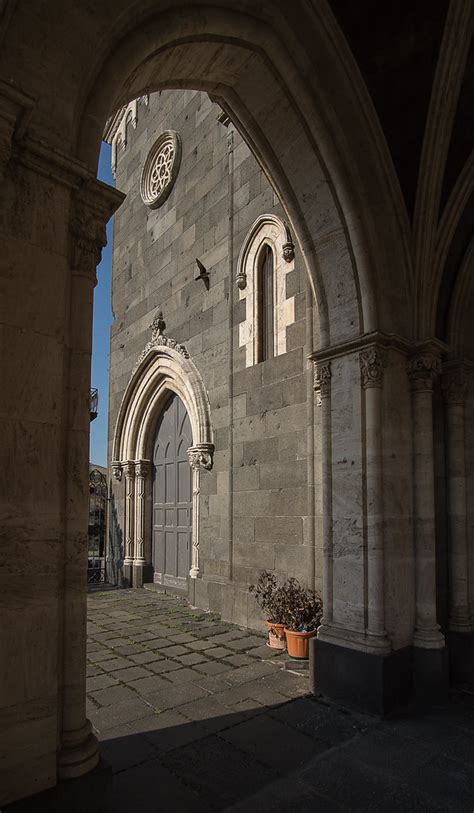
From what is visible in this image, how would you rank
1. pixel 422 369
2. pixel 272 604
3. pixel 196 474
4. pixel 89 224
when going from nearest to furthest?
pixel 89 224 < pixel 422 369 < pixel 272 604 < pixel 196 474

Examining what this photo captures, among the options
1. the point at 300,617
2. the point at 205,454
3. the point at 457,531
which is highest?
the point at 205,454

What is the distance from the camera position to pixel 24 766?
7.13ft

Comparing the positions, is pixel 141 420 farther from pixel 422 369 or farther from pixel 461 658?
pixel 461 658

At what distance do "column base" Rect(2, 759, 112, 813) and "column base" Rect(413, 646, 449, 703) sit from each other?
2801 mm

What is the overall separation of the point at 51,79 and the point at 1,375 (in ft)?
4.54

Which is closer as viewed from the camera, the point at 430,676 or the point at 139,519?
the point at 430,676

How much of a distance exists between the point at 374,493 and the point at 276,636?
7.39 ft

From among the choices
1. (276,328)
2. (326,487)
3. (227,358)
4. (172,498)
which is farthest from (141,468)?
(326,487)

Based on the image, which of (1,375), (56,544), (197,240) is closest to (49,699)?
(56,544)

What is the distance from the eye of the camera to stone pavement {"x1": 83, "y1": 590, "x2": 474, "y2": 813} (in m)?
2.86

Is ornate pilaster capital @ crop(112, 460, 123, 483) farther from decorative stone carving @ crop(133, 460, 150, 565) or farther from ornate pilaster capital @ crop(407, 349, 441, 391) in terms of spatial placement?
ornate pilaster capital @ crop(407, 349, 441, 391)

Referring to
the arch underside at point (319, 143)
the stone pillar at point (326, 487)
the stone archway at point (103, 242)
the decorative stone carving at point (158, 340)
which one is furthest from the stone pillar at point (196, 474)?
the arch underside at point (319, 143)

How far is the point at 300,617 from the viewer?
5316mm

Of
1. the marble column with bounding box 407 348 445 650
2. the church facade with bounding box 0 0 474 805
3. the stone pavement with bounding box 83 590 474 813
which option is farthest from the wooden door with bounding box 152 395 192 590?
the marble column with bounding box 407 348 445 650
